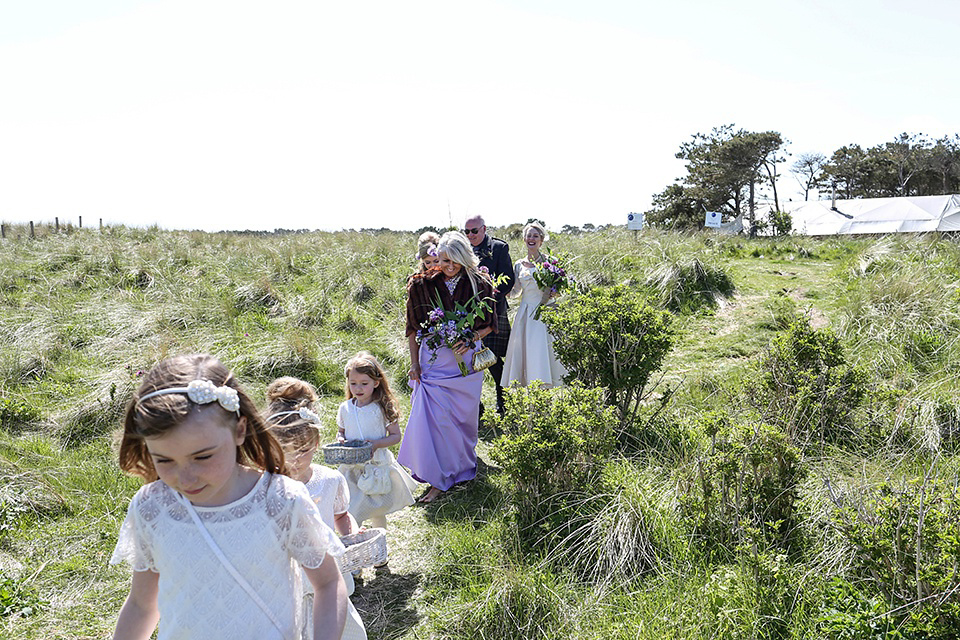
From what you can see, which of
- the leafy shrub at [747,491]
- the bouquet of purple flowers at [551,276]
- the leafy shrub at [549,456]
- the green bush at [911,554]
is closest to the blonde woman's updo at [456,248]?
the leafy shrub at [549,456]

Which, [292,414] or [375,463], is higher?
[292,414]

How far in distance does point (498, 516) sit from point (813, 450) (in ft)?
6.70

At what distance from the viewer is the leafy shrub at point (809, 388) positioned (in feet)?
13.9

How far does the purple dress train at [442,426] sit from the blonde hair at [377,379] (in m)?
0.78

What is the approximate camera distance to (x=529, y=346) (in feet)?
20.8

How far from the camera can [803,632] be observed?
2.55 metres

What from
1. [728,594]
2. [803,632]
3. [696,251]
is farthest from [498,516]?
[696,251]

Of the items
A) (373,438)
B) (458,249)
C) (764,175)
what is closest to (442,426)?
(373,438)

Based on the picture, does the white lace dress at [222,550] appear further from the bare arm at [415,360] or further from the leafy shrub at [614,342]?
the leafy shrub at [614,342]

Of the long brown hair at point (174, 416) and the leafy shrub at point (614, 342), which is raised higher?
the long brown hair at point (174, 416)

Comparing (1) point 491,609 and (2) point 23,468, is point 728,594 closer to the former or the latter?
(1) point 491,609

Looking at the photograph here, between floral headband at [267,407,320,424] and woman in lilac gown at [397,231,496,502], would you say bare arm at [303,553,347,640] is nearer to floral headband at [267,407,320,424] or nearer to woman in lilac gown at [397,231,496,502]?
floral headband at [267,407,320,424]

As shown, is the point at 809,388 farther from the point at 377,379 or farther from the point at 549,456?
the point at 377,379

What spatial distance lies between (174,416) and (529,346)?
495cm
